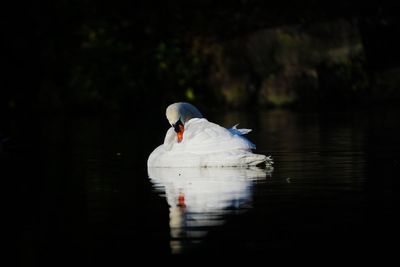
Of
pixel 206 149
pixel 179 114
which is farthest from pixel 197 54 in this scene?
pixel 206 149

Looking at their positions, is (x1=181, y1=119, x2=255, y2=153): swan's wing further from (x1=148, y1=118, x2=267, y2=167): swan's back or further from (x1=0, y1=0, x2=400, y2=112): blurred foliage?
(x1=0, y1=0, x2=400, y2=112): blurred foliage

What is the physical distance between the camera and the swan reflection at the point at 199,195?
8016 mm

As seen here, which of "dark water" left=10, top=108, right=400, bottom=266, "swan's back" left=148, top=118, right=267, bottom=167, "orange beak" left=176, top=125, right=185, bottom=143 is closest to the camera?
"dark water" left=10, top=108, right=400, bottom=266

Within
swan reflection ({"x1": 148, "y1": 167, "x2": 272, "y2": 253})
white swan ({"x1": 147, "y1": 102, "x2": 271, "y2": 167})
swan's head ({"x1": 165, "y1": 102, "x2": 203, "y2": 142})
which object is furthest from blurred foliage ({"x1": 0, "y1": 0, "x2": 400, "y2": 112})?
swan reflection ({"x1": 148, "y1": 167, "x2": 272, "y2": 253})

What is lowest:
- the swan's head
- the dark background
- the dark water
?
the dark water

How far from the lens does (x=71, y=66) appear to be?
34344mm

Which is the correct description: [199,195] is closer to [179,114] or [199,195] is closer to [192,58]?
[179,114]

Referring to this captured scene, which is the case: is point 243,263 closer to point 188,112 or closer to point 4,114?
point 188,112

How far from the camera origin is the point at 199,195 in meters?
10.1

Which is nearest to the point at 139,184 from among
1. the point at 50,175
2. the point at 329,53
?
the point at 50,175

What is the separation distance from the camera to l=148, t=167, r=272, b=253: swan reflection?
26.3 feet

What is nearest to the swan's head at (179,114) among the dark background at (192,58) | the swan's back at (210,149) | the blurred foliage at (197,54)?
the swan's back at (210,149)

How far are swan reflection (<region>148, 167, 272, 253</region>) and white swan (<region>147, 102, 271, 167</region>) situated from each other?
108 millimetres

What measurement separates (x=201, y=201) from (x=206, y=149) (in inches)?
119
